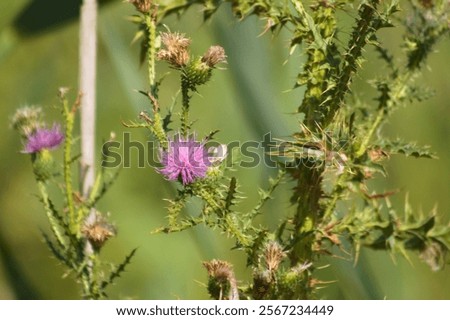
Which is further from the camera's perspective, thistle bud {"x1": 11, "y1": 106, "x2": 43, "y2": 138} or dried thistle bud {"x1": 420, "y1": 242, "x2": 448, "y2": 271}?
thistle bud {"x1": 11, "y1": 106, "x2": 43, "y2": 138}

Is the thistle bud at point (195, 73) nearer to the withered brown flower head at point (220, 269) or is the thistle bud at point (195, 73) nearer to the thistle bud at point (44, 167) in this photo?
the withered brown flower head at point (220, 269)

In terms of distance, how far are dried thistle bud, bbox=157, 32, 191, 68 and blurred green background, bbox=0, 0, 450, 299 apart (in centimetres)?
50

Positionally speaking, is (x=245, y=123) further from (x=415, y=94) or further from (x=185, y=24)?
(x=185, y=24)

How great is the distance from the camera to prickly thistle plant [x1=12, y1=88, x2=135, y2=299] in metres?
1.22

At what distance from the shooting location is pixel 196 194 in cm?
105

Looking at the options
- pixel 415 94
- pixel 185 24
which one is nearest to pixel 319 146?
pixel 415 94

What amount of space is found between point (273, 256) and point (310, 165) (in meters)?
0.14

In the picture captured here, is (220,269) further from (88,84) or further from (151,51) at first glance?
(88,84)

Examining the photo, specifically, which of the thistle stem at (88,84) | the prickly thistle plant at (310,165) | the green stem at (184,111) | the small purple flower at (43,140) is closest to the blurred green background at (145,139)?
the thistle stem at (88,84)

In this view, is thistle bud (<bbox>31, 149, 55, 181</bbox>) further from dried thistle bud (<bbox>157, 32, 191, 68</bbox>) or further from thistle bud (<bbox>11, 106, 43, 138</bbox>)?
dried thistle bud (<bbox>157, 32, 191, 68</bbox>)

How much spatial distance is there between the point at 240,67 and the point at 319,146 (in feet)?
1.71

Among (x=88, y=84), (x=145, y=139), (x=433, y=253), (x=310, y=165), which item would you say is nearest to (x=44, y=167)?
(x=88, y=84)

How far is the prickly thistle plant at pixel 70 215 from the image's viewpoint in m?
1.22

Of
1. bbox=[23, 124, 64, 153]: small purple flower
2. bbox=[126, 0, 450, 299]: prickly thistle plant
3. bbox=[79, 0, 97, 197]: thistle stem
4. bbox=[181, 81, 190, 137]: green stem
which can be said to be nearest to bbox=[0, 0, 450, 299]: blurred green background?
bbox=[79, 0, 97, 197]: thistle stem
